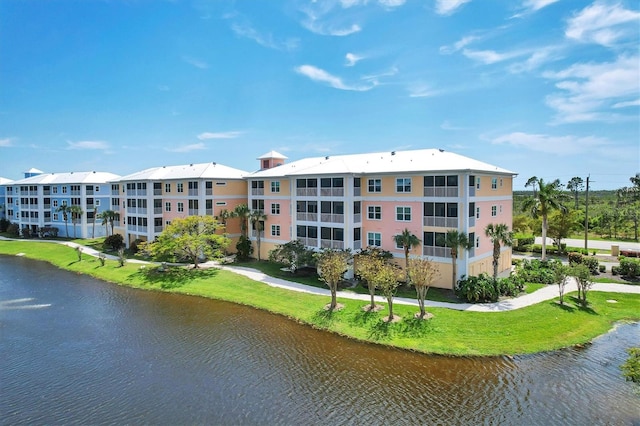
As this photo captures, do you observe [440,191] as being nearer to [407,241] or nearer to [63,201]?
[407,241]

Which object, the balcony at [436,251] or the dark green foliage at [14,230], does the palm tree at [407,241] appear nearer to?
the balcony at [436,251]

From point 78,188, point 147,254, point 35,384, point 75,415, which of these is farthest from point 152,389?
point 78,188

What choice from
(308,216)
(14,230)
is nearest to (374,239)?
(308,216)

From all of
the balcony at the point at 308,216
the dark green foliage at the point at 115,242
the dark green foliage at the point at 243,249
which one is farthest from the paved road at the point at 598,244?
the dark green foliage at the point at 115,242

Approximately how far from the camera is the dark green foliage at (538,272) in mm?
33219

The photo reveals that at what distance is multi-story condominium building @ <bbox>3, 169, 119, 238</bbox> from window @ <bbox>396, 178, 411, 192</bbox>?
51.8 metres

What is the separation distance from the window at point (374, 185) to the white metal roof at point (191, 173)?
18.8 m

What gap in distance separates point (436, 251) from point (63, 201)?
65.7 meters

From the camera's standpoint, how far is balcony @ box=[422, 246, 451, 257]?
3017 centimetres

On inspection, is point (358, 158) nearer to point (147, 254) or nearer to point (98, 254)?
point (147, 254)

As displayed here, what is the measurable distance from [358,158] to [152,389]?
2806cm

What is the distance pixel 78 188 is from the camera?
6612 cm

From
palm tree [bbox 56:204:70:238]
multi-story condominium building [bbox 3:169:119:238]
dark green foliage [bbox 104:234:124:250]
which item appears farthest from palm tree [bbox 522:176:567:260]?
palm tree [bbox 56:204:70:238]

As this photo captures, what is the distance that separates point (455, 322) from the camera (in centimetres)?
2400
